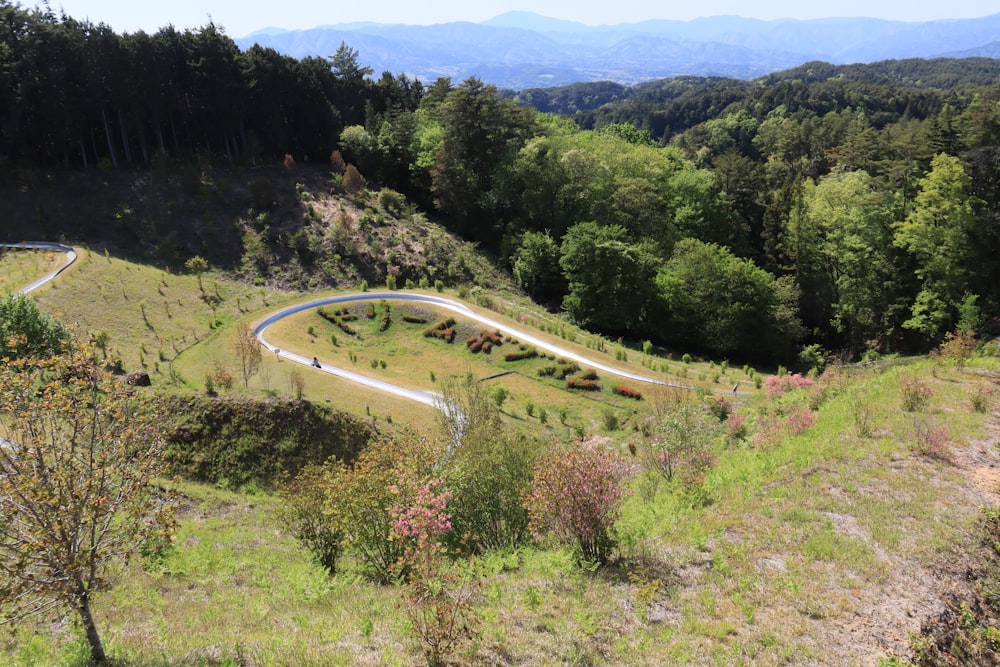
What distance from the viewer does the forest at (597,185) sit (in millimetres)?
41562

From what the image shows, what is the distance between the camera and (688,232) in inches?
2104

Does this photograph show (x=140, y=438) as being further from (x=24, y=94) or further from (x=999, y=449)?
(x=24, y=94)

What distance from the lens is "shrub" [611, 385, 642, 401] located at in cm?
3010

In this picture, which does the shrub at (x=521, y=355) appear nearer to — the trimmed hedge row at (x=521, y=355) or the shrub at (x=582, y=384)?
the trimmed hedge row at (x=521, y=355)

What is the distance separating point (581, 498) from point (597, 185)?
156 feet

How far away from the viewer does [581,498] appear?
11641mm

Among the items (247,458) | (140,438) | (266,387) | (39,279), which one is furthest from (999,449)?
(39,279)

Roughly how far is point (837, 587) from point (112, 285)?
45366 mm

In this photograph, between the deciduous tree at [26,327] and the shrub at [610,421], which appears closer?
the deciduous tree at [26,327]

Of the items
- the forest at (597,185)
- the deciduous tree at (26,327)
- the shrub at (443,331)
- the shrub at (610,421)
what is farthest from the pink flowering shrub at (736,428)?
the deciduous tree at (26,327)

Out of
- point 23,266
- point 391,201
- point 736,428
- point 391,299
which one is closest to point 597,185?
point 391,201

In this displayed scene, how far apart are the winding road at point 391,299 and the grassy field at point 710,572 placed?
10.00 meters

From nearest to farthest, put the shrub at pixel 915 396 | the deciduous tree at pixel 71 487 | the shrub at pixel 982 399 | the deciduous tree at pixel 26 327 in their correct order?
the deciduous tree at pixel 71 487, the shrub at pixel 982 399, the shrub at pixel 915 396, the deciduous tree at pixel 26 327

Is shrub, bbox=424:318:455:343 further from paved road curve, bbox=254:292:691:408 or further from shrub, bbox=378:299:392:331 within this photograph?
shrub, bbox=378:299:392:331
